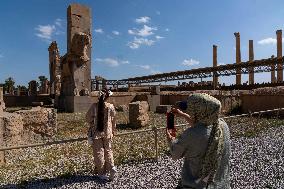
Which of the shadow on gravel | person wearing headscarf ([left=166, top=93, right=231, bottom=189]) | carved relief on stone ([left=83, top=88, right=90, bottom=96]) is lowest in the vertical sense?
the shadow on gravel

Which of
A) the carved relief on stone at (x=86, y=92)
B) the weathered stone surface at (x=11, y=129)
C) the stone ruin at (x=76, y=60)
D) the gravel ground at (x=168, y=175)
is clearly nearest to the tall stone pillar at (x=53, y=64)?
the stone ruin at (x=76, y=60)

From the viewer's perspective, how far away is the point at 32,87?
32.0m

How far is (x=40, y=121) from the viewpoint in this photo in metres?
9.70

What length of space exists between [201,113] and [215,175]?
20.7 inches

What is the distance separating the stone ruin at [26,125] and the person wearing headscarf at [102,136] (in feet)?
9.86

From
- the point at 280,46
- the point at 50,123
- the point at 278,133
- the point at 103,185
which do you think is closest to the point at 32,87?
the point at 50,123

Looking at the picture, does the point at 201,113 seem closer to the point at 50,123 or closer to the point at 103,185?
the point at 103,185

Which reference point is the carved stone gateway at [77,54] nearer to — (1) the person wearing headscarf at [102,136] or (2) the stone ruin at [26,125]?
(2) the stone ruin at [26,125]

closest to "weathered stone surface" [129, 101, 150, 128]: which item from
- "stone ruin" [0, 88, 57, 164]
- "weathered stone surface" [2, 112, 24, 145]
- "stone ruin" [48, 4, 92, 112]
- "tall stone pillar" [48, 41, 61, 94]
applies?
"stone ruin" [0, 88, 57, 164]

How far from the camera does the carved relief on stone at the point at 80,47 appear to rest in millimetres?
19781

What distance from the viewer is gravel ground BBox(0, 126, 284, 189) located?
5465 mm

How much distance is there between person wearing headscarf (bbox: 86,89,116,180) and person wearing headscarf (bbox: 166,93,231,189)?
325 centimetres

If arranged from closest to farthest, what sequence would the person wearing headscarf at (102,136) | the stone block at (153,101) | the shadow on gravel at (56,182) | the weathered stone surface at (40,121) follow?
the shadow on gravel at (56,182), the person wearing headscarf at (102,136), the weathered stone surface at (40,121), the stone block at (153,101)

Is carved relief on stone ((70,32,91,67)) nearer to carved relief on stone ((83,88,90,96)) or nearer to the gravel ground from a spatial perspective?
carved relief on stone ((83,88,90,96))
